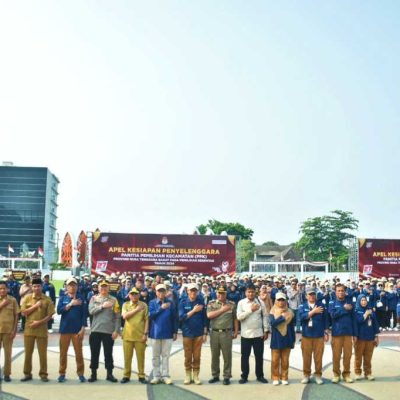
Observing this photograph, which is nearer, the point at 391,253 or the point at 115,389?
the point at 115,389

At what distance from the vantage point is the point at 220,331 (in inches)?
368

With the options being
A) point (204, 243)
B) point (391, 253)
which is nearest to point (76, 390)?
point (204, 243)

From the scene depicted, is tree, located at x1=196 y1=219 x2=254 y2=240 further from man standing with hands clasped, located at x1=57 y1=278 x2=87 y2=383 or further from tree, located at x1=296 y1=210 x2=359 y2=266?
man standing with hands clasped, located at x1=57 y1=278 x2=87 y2=383

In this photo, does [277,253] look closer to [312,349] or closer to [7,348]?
[312,349]

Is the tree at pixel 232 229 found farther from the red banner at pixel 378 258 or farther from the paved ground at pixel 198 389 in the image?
the paved ground at pixel 198 389

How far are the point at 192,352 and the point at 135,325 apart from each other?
1097 millimetres

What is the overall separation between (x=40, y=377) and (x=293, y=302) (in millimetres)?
8994

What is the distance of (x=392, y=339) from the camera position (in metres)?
14.9

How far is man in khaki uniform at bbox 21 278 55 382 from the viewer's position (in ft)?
29.2

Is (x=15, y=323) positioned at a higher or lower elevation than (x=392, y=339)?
higher

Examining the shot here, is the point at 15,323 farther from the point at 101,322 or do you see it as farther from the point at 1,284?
the point at 101,322

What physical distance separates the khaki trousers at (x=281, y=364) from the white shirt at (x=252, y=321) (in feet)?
1.43

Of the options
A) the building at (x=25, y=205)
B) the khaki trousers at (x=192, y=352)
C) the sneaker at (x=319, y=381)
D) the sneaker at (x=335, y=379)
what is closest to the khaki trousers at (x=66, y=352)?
the khaki trousers at (x=192, y=352)

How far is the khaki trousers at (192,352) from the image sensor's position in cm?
905
